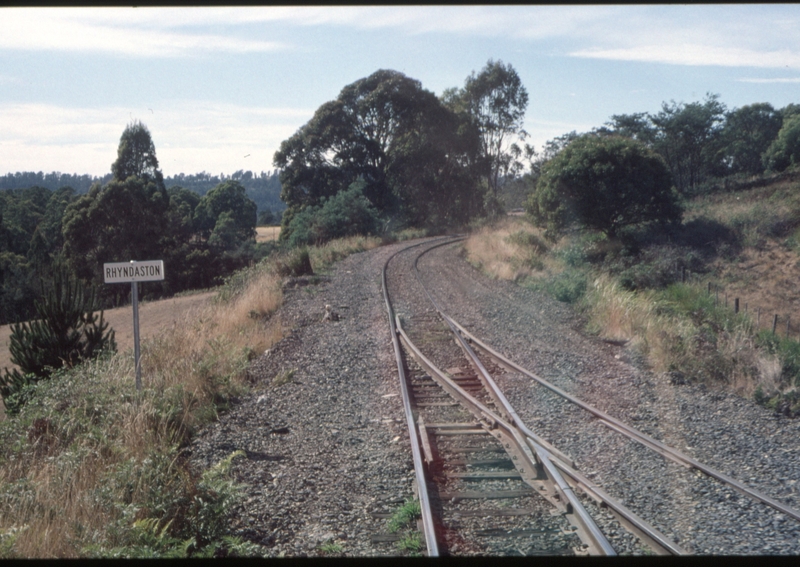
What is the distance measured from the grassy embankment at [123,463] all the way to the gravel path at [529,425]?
0.33m

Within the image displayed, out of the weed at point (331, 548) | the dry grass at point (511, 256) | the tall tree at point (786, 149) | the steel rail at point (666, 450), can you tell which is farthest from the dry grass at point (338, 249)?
the tall tree at point (786, 149)

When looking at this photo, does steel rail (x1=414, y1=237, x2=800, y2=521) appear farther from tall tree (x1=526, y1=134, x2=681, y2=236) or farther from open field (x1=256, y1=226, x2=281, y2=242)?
open field (x1=256, y1=226, x2=281, y2=242)

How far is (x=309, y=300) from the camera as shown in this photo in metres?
17.8

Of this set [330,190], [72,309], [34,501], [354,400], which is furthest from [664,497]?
[330,190]

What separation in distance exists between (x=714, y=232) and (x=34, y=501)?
26809 mm

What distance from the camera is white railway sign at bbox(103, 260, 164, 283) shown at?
748 cm

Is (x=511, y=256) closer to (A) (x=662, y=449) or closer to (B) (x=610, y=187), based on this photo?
(B) (x=610, y=187)

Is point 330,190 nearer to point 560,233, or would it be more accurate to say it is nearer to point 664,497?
point 560,233

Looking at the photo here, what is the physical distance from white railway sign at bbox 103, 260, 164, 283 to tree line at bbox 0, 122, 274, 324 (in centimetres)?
3145

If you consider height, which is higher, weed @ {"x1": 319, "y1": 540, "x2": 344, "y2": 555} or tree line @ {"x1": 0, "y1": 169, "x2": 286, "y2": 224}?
tree line @ {"x1": 0, "y1": 169, "x2": 286, "y2": 224}

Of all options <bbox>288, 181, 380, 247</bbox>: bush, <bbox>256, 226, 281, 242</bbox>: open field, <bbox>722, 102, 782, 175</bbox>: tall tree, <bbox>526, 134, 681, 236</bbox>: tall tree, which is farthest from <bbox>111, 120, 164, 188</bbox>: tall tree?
<bbox>722, 102, 782, 175</bbox>: tall tree

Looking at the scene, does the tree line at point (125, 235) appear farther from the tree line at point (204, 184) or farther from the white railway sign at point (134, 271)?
the white railway sign at point (134, 271)

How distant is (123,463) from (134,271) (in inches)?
103

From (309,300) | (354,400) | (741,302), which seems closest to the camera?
(354,400)
